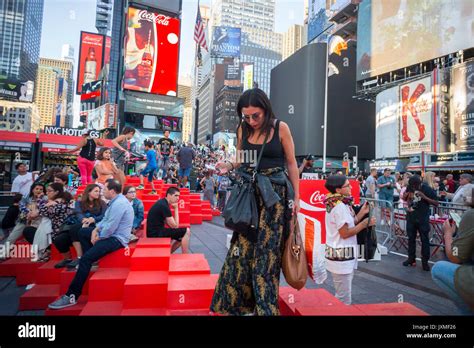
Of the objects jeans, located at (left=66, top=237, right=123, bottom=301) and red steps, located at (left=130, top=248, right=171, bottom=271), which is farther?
jeans, located at (left=66, top=237, right=123, bottom=301)

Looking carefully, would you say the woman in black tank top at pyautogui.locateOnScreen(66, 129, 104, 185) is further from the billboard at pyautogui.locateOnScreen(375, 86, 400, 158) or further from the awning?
the billboard at pyautogui.locateOnScreen(375, 86, 400, 158)

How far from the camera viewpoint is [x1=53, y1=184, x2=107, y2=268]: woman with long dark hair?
4.74m

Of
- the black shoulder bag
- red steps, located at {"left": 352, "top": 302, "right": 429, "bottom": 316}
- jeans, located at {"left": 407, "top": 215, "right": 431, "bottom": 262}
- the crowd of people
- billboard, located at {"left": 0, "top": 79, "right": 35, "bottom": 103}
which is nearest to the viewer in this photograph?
the black shoulder bag

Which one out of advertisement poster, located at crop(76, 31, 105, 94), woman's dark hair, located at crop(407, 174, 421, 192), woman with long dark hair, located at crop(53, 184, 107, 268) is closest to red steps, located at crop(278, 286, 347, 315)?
woman with long dark hair, located at crop(53, 184, 107, 268)

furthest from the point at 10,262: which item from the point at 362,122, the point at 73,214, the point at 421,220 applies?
the point at 362,122

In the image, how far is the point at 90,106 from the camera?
80812 millimetres

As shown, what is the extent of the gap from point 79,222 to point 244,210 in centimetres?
434

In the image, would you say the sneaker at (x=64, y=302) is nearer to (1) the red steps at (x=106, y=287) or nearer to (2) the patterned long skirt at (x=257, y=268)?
(1) the red steps at (x=106, y=287)

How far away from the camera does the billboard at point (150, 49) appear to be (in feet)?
146

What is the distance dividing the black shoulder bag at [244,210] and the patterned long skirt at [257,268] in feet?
0.26

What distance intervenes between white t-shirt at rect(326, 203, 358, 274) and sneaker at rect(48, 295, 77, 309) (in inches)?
133

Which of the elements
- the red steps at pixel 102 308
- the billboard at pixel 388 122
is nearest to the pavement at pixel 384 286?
the red steps at pixel 102 308
